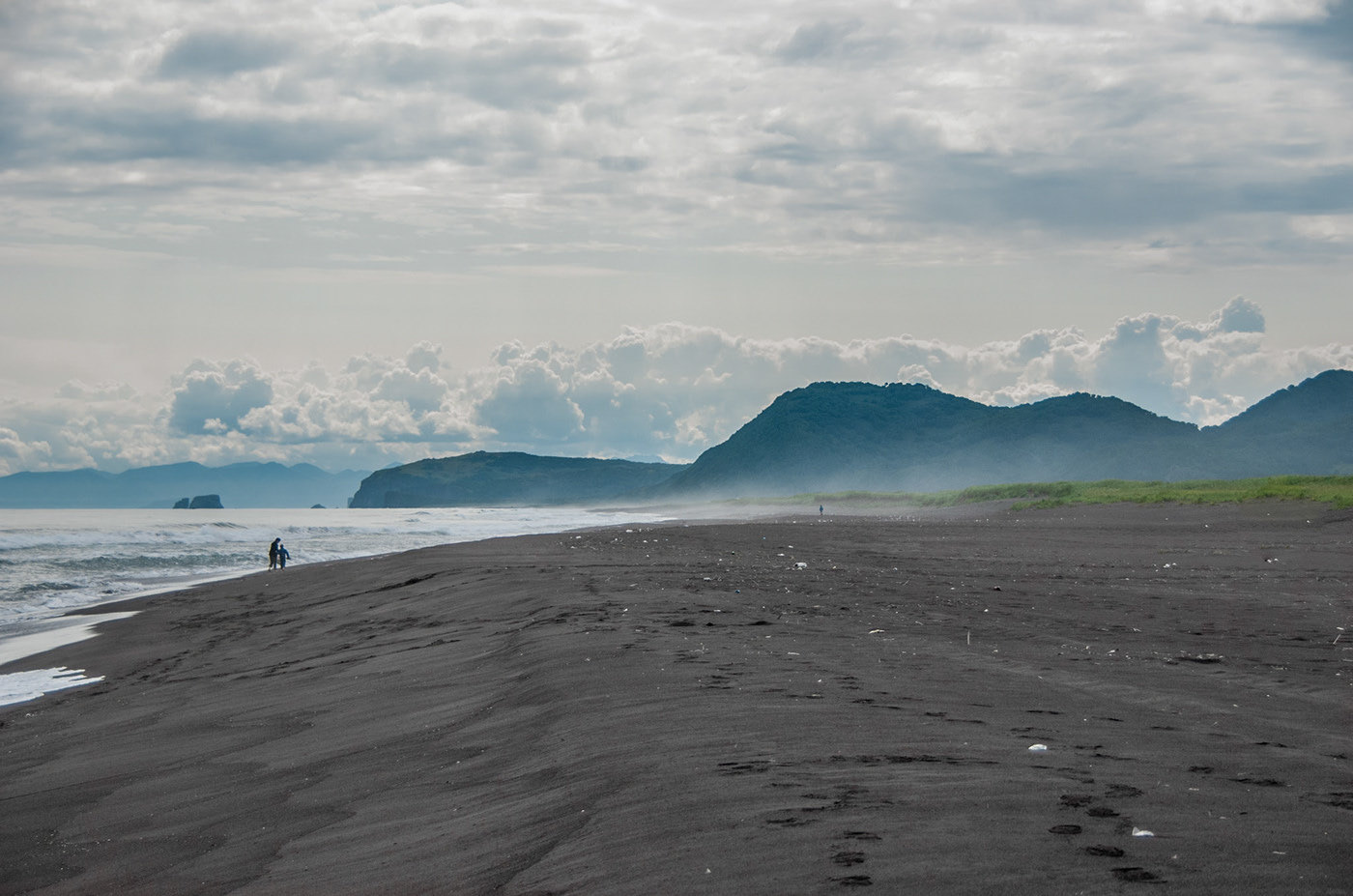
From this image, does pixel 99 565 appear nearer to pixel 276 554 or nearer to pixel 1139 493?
pixel 276 554

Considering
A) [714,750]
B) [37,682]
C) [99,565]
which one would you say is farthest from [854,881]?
[99,565]

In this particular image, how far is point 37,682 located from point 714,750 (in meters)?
11.8

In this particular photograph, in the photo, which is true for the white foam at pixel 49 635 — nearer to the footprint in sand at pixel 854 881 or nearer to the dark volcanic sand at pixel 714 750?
the dark volcanic sand at pixel 714 750

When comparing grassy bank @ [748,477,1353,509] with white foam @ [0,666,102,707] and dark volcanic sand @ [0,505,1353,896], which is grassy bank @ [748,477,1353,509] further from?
white foam @ [0,666,102,707]

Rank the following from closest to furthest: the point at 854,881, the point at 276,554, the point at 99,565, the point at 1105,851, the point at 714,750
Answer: the point at 854,881 < the point at 1105,851 < the point at 714,750 < the point at 276,554 < the point at 99,565

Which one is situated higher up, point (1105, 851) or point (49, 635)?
point (1105, 851)

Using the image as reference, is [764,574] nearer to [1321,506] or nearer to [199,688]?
[199,688]

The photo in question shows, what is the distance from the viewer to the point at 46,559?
126 ft

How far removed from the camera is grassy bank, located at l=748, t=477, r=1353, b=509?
4091 cm

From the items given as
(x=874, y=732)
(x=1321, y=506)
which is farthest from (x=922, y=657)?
(x=1321, y=506)

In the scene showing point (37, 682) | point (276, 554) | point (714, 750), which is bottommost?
point (37, 682)

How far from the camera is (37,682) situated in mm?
13945

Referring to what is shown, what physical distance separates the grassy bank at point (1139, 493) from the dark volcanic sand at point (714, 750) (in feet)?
92.9

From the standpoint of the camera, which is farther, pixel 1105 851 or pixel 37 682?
pixel 37 682
